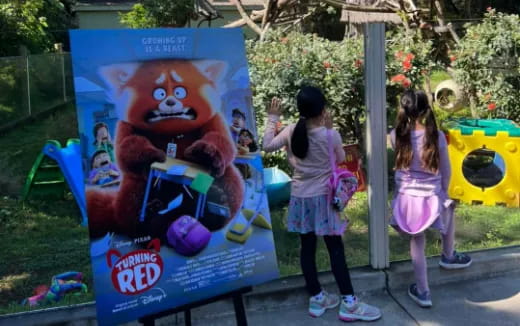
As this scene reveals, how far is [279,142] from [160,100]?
42.9 inches

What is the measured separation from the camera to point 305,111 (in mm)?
3463

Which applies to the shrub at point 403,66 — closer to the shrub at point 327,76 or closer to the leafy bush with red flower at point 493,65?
the shrub at point 327,76

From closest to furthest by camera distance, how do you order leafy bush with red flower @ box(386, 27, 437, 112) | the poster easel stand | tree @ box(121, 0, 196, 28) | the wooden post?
the poster easel stand → the wooden post → leafy bush with red flower @ box(386, 27, 437, 112) → tree @ box(121, 0, 196, 28)

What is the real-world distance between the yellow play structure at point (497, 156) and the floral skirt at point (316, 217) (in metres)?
3.00

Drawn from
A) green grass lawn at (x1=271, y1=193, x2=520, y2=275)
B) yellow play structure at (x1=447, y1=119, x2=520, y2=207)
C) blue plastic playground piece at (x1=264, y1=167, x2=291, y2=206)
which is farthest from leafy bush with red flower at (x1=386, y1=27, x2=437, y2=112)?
blue plastic playground piece at (x1=264, y1=167, x2=291, y2=206)

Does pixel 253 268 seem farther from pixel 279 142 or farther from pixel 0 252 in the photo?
pixel 0 252

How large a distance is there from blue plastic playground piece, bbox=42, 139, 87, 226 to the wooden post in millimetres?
3040

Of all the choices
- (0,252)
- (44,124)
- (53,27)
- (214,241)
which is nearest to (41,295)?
(0,252)

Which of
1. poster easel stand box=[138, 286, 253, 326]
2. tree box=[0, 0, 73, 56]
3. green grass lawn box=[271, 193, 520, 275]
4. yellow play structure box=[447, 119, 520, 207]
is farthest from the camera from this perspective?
tree box=[0, 0, 73, 56]

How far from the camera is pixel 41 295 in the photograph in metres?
3.94

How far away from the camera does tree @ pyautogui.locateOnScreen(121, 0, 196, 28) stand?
21719 mm

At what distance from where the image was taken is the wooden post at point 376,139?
12.9 ft

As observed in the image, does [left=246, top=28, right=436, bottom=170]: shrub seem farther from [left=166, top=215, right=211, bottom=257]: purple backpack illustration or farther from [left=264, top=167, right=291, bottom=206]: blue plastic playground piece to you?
[left=166, top=215, right=211, bottom=257]: purple backpack illustration

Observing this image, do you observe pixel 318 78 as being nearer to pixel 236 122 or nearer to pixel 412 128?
pixel 412 128
